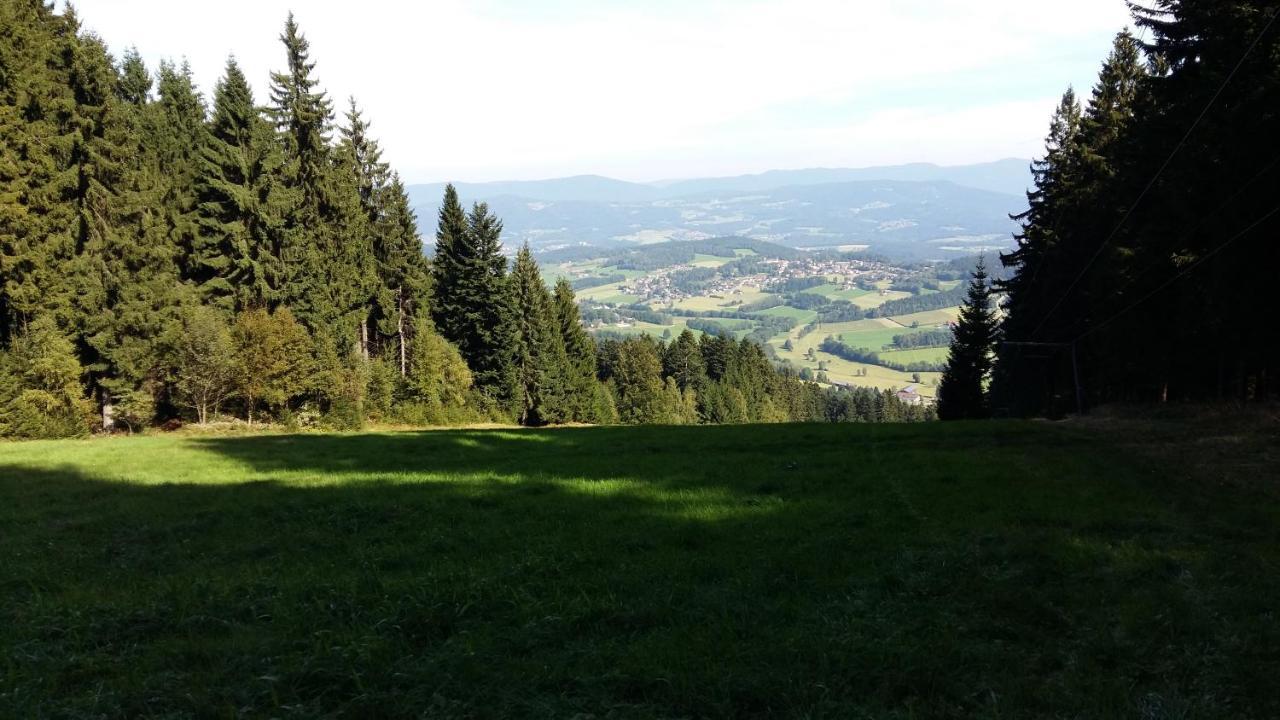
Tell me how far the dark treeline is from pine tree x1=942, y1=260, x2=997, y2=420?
1160 centimetres

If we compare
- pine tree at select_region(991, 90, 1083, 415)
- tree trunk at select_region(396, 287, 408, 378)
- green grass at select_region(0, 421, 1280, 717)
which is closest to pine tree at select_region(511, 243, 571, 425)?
tree trunk at select_region(396, 287, 408, 378)

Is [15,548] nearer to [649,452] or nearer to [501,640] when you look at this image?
[501,640]

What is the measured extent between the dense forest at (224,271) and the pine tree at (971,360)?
36.7m

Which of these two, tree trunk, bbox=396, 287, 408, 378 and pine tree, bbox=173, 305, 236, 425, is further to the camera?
tree trunk, bbox=396, 287, 408, 378

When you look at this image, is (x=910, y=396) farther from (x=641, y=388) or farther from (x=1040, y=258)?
(x=1040, y=258)

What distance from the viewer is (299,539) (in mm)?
11219

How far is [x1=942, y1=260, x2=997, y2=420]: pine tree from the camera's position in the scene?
59.0 metres

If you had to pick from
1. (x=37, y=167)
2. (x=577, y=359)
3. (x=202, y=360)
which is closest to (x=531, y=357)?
(x=577, y=359)

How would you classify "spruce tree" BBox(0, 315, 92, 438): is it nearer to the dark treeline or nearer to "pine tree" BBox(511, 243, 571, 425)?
"pine tree" BBox(511, 243, 571, 425)

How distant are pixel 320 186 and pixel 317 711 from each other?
168 ft

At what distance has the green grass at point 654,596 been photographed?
575 centimetres

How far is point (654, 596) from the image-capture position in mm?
8070

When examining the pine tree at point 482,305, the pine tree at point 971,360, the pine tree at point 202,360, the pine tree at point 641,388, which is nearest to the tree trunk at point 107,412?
the pine tree at point 202,360

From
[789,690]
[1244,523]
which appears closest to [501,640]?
[789,690]
